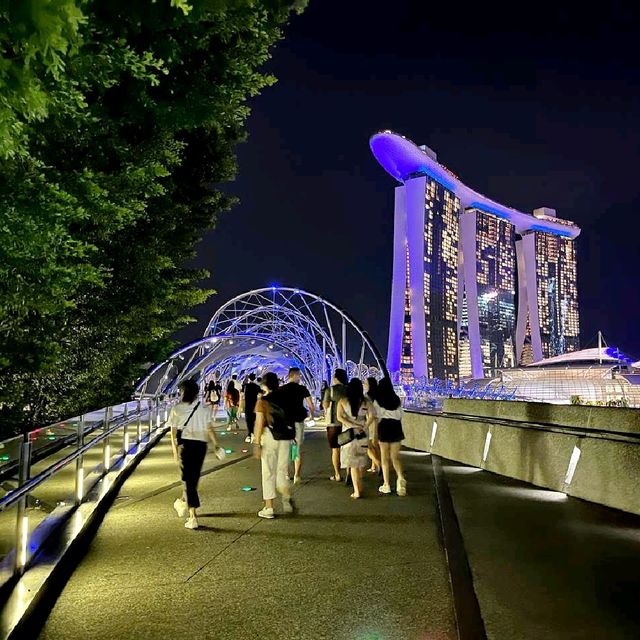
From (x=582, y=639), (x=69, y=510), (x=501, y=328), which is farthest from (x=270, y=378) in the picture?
(x=501, y=328)

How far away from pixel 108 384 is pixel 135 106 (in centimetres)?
1653

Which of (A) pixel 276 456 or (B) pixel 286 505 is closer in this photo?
(A) pixel 276 456

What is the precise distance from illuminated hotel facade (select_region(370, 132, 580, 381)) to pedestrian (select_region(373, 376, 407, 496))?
89877mm

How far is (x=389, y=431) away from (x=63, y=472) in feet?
14.5

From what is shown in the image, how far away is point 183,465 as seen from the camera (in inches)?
297

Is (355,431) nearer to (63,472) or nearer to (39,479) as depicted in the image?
(63,472)

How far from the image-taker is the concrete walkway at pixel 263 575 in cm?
422

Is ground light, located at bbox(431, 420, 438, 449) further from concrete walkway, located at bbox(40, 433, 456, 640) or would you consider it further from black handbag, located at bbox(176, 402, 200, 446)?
black handbag, located at bbox(176, 402, 200, 446)

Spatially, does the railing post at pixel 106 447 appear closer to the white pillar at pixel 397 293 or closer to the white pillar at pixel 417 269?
the white pillar at pixel 397 293

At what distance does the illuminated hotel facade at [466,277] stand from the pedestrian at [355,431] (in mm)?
90339

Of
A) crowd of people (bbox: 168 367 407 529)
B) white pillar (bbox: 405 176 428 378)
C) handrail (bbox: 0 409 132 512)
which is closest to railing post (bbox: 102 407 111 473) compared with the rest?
handrail (bbox: 0 409 132 512)

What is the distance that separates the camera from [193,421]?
7.65 m

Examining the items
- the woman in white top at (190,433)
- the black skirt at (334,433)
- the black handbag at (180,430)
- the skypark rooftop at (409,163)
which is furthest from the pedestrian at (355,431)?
the skypark rooftop at (409,163)

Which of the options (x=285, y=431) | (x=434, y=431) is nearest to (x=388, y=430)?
(x=285, y=431)
